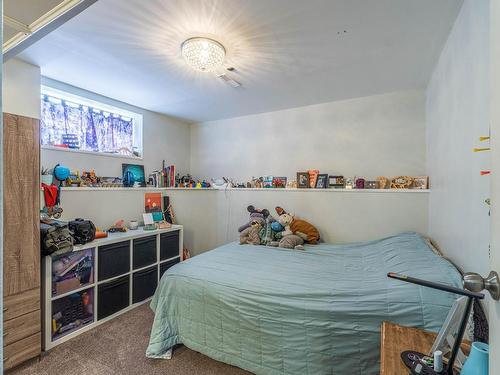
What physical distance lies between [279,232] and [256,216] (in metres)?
0.44

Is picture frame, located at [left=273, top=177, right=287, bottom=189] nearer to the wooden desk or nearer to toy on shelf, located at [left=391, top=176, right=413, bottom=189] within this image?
toy on shelf, located at [left=391, top=176, right=413, bottom=189]

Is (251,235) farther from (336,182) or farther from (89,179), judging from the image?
(89,179)

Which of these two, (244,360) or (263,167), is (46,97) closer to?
(263,167)

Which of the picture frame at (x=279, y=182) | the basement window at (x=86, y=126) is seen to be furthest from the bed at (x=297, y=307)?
the basement window at (x=86, y=126)

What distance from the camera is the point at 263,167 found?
377cm

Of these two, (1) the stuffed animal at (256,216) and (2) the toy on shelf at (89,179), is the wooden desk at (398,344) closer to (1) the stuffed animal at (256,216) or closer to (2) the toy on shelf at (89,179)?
(1) the stuffed animal at (256,216)

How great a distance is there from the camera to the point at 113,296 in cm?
250

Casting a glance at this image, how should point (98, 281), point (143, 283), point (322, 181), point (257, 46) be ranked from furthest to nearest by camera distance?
point (322, 181), point (143, 283), point (98, 281), point (257, 46)

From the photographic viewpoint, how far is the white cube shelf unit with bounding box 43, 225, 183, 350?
6.87 ft

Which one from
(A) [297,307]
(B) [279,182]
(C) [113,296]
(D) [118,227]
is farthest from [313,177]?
(C) [113,296]

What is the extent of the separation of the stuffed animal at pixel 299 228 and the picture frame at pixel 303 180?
17.1 inches

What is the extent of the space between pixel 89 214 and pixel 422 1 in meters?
3.41

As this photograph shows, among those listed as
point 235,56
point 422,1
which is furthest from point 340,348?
point 235,56

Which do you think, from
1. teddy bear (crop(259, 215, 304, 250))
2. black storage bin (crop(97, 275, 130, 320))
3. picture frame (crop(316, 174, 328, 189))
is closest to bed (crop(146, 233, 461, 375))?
teddy bear (crop(259, 215, 304, 250))
